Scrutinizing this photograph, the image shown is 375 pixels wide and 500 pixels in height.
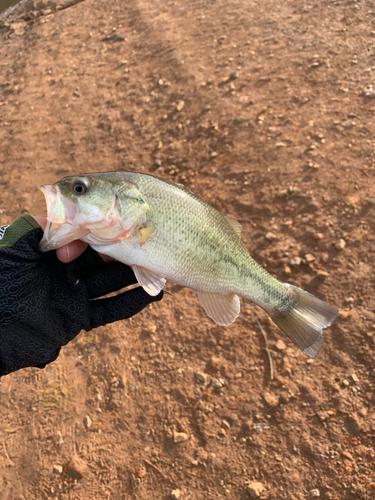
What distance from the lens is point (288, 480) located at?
10.8 feet

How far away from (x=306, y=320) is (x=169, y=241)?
4.20 ft

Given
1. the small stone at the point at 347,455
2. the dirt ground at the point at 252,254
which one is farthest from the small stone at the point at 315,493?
the small stone at the point at 347,455

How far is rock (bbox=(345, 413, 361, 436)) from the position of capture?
339 centimetres

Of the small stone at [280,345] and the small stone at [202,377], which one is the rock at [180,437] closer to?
the small stone at [202,377]

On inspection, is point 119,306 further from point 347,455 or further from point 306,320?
point 347,455

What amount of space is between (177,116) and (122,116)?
1.24 meters

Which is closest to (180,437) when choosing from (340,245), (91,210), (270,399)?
(270,399)

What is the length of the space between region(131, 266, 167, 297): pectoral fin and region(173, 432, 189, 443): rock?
176cm

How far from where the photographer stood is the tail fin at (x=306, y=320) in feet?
9.57

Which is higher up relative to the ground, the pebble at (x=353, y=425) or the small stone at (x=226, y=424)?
the small stone at (x=226, y=424)

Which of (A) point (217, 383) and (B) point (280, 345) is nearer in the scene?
(A) point (217, 383)

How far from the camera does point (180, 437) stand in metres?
3.59

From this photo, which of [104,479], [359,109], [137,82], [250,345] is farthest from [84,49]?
[104,479]

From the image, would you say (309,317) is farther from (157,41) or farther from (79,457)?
(157,41)
